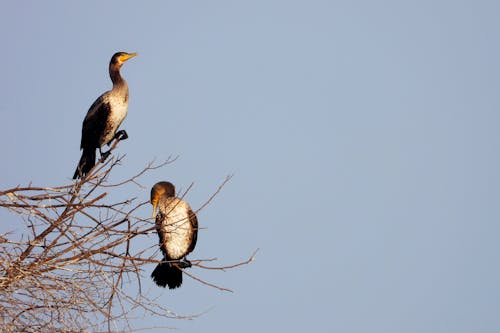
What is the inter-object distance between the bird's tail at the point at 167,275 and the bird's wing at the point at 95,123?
1.54 metres

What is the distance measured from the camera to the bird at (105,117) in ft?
21.2

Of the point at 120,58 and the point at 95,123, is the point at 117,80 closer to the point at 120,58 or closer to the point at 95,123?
the point at 120,58

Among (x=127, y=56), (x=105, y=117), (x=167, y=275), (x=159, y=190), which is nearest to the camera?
(x=159, y=190)

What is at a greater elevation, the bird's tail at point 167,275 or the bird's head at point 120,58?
the bird's head at point 120,58

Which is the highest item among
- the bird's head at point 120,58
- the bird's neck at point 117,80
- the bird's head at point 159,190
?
the bird's head at point 120,58

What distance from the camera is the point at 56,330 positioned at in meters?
3.05

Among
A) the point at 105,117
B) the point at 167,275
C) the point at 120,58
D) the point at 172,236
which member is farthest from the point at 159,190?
the point at 120,58

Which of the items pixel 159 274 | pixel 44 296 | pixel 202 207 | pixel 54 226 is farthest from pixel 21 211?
pixel 159 274

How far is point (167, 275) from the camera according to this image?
5512mm

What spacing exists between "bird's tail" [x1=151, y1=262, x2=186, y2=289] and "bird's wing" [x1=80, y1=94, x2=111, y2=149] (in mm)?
1543

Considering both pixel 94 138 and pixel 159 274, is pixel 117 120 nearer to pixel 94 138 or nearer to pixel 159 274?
pixel 94 138

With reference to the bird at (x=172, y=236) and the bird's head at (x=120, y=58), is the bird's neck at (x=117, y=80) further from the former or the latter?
the bird at (x=172, y=236)

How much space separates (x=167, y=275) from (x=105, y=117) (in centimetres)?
168

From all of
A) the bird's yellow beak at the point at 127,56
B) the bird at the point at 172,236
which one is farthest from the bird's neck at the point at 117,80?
the bird at the point at 172,236
